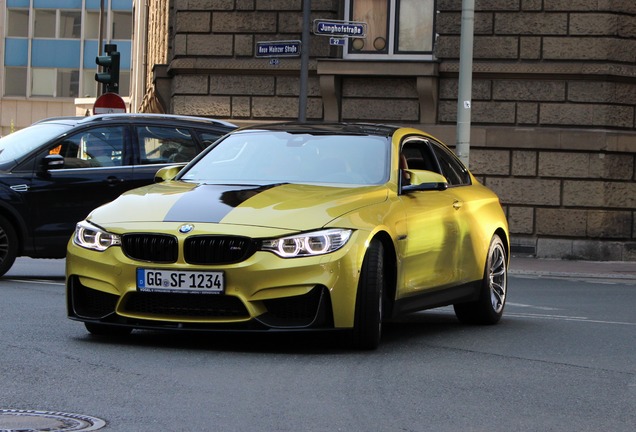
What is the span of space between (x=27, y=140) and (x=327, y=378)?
7.88m

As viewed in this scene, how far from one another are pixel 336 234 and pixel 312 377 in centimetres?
107

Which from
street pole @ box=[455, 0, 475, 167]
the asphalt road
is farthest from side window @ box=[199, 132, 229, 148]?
street pole @ box=[455, 0, 475, 167]

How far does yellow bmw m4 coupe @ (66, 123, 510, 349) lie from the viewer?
8.34 m

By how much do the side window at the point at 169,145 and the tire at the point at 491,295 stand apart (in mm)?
4978

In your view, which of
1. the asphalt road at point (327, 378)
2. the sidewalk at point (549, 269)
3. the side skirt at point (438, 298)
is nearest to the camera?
the asphalt road at point (327, 378)

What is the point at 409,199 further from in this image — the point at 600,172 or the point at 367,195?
the point at 600,172

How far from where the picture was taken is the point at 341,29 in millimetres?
20938

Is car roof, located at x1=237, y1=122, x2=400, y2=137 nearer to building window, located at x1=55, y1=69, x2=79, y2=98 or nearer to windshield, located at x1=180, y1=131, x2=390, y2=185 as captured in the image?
windshield, located at x1=180, y1=131, x2=390, y2=185

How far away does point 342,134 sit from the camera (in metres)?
10.1

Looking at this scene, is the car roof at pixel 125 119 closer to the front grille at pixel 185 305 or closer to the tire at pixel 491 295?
the tire at pixel 491 295

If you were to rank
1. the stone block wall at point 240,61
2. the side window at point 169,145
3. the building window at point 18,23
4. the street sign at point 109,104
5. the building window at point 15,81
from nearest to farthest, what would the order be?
the side window at point 169,145 → the stone block wall at point 240,61 → the street sign at point 109,104 → the building window at point 15,81 → the building window at point 18,23

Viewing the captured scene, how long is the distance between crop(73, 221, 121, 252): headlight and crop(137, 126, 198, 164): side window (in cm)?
638

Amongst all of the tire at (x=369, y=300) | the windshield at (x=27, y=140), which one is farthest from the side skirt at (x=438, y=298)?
the windshield at (x=27, y=140)

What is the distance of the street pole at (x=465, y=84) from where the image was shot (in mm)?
20328
